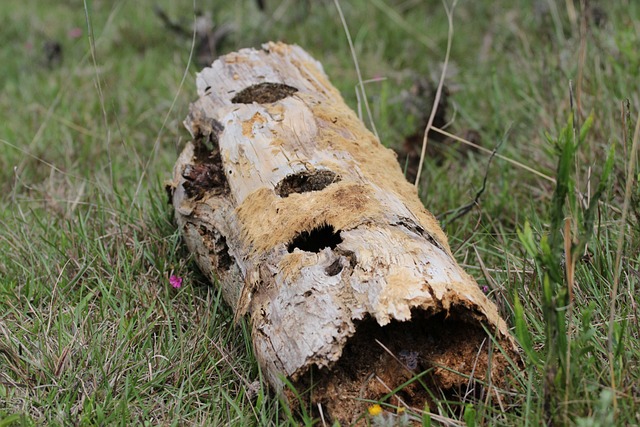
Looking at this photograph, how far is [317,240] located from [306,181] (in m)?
0.25

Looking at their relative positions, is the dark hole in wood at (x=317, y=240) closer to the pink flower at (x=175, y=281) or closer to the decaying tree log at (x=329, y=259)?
the decaying tree log at (x=329, y=259)

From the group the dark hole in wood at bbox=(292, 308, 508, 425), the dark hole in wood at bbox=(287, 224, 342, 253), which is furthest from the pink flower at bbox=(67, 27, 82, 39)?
the dark hole in wood at bbox=(292, 308, 508, 425)

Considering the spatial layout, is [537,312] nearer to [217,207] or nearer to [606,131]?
[217,207]

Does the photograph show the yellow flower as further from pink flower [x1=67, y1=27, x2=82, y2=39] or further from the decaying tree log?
pink flower [x1=67, y1=27, x2=82, y2=39]

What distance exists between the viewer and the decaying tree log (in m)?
1.85

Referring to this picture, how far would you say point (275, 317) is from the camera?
6.35ft

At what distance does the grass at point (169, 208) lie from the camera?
2010 mm

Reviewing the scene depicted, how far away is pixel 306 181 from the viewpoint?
232 cm

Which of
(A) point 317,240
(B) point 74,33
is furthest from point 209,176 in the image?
(B) point 74,33

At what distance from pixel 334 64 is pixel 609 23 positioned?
1.77 metres

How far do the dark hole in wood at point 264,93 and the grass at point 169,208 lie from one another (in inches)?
12.9

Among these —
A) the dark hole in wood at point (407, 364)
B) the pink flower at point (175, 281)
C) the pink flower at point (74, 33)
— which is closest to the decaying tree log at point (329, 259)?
the dark hole in wood at point (407, 364)

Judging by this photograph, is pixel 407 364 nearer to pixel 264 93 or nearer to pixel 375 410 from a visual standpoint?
pixel 375 410

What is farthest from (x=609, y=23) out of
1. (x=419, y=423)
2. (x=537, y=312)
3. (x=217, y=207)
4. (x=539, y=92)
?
(x=419, y=423)
